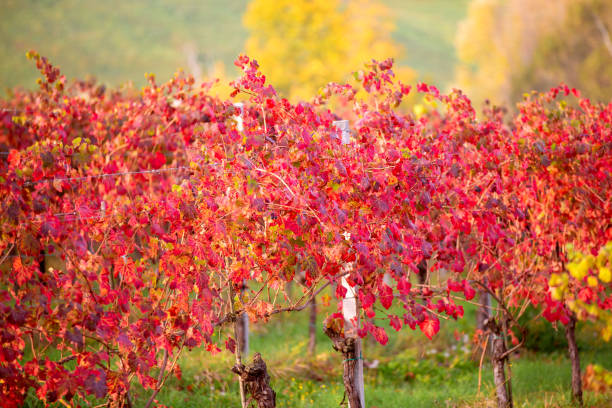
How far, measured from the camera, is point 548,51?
1209 inches

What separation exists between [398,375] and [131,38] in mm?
65514

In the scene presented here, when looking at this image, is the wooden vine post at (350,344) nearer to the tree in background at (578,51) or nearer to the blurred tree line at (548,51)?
the blurred tree line at (548,51)

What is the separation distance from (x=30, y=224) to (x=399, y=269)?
2.15 meters

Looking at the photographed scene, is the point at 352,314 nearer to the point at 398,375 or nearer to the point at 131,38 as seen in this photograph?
the point at 398,375

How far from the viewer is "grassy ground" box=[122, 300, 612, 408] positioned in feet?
20.8

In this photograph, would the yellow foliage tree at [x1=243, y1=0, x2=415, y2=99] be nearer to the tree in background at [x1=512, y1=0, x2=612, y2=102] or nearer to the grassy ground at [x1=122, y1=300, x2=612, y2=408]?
the tree in background at [x1=512, y1=0, x2=612, y2=102]

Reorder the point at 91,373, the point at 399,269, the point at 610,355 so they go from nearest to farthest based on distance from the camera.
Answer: the point at 91,373, the point at 399,269, the point at 610,355

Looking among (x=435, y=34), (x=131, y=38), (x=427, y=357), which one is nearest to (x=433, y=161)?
(x=427, y=357)

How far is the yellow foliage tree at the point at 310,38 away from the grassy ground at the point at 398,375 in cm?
2838

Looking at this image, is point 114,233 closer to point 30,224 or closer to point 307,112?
point 30,224

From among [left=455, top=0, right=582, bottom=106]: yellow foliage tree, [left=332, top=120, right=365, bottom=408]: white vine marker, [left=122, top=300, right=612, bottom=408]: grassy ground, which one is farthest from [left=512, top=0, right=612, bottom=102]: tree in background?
[left=332, top=120, right=365, bottom=408]: white vine marker

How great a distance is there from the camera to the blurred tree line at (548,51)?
28781mm

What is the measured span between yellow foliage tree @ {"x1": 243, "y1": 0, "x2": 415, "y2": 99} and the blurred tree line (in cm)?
582

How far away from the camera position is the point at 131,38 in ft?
221
